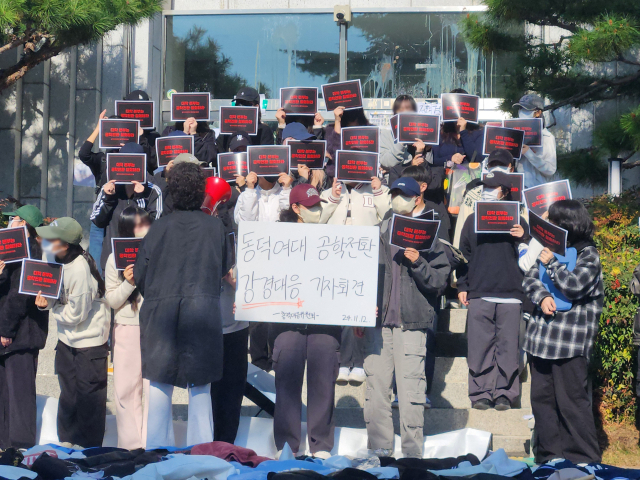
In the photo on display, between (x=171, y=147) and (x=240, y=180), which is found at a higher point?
(x=171, y=147)

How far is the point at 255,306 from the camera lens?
6164 mm

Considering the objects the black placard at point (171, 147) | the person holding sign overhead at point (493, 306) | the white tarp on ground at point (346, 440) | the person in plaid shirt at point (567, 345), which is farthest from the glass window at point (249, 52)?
the person in plaid shirt at point (567, 345)

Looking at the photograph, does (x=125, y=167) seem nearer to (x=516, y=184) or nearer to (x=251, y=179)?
(x=251, y=179)

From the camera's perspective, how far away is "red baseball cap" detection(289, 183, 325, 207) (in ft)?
21.1

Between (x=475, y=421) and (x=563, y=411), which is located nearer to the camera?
(x=563, y=411)

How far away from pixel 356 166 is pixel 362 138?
543mm

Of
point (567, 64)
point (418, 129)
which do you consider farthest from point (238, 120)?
point (567, 64)

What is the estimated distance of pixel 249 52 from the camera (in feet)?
43.5

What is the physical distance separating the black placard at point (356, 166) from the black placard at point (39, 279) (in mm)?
2506

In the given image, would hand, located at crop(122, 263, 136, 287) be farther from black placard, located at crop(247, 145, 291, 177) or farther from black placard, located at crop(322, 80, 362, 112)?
black placard, located at crop(322, 80, 362, 112)

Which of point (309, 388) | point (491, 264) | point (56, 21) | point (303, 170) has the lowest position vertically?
point (309, 388)

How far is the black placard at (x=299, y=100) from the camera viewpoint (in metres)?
8.57

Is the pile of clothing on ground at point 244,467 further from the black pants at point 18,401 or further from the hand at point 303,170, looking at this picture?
the hand at point 303,170

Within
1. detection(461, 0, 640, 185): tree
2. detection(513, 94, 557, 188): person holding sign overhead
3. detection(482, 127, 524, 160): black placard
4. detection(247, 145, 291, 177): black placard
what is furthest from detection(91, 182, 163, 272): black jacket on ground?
detection(461, 0, 640, 185): tree
